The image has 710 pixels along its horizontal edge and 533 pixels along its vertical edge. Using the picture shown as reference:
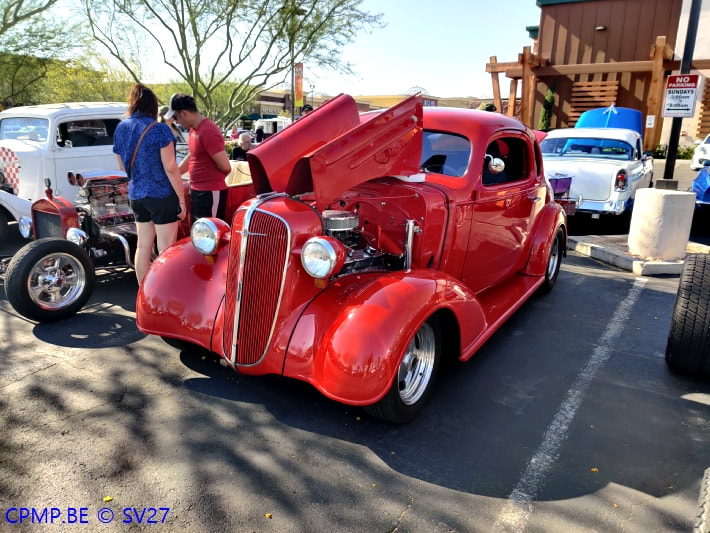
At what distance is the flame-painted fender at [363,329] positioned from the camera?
258 cm

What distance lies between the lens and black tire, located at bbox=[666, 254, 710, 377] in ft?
11.3

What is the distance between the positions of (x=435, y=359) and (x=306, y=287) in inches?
36.5

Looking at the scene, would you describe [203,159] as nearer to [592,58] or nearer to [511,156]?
[511,156]

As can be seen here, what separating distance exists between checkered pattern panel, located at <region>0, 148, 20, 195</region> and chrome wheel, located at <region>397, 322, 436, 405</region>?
254 inches

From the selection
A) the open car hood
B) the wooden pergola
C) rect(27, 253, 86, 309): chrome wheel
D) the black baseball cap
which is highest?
the wooden pergola

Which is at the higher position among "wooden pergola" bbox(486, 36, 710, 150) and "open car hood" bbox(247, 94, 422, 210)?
"wooden pergola" bbox(486, 36, 710, 150)

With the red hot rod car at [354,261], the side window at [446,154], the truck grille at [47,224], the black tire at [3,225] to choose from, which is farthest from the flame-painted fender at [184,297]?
A: the black tire at [3,225]

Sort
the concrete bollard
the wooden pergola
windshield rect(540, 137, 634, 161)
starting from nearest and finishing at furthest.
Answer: the concrete bollard < windshield rect(540, 137, 634, 161) < the wooden pergola

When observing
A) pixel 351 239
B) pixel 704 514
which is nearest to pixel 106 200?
pixel 351 239

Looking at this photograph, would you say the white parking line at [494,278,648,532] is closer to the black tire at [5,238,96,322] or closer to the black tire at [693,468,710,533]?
the black tire at [693,468,710,533]

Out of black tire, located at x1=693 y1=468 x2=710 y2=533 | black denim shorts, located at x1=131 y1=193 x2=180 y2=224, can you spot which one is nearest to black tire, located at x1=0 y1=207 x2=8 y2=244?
black denim shorts, located at x1=131 y1=193 x2=180 y2=224

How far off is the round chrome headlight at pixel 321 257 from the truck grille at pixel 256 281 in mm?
137

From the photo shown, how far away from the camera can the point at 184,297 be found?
3322 mm

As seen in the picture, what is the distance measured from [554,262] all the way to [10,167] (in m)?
7.17
